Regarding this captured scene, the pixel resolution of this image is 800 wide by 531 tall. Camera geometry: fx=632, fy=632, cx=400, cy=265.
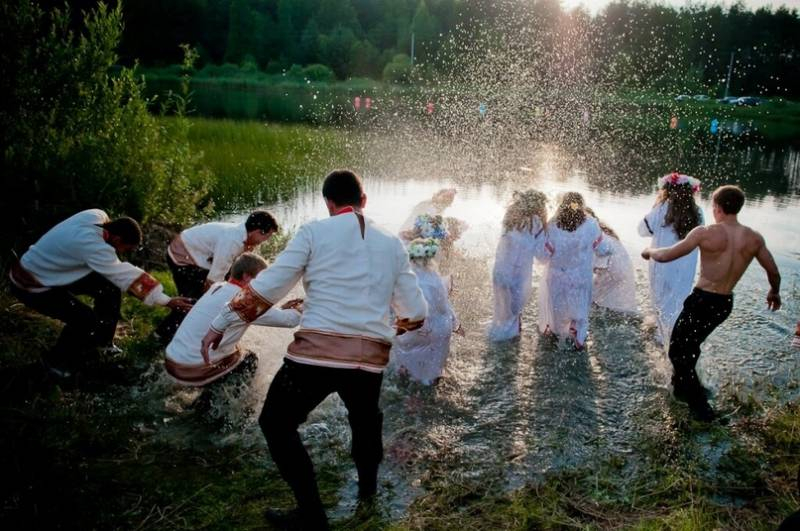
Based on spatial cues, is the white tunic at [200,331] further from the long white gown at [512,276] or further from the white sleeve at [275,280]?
the long white gown at [512,276]

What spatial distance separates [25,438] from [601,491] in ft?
13.6

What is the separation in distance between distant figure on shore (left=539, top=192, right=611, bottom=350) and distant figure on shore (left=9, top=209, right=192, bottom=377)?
4.12m

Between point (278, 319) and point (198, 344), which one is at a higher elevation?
point (278, 319)

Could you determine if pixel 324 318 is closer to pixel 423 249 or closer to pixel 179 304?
pixel 179 304

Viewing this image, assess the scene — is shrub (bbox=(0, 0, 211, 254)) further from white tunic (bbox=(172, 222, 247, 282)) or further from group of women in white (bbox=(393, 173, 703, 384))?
group of women in white (bbox=(393, 173, 703, 384))

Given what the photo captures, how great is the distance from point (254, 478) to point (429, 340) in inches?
93.4

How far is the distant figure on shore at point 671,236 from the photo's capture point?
23.8 feet

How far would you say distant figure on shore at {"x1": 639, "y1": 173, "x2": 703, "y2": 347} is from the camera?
23.8 ft

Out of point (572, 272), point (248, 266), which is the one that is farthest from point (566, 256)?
point (248, 266)

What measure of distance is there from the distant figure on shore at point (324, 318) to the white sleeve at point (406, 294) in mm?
56

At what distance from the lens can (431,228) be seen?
7.08 metres

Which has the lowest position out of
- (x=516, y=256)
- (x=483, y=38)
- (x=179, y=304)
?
(x=179, y=304)

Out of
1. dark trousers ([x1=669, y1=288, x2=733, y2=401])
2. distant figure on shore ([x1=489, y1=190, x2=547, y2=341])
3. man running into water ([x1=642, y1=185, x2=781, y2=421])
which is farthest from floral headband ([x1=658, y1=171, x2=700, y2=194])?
dark trousers ([x1=669, y1=288, x2=733, y2=401])

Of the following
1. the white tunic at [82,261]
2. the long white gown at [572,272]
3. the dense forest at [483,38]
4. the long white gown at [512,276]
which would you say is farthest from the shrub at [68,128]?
the dense forest at [483,38]
